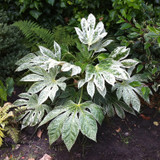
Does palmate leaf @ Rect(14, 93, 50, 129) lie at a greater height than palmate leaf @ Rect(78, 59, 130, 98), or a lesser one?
lesser

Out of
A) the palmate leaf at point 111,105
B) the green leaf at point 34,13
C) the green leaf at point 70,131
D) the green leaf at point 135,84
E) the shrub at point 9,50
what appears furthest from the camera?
the green leaf at point 34,13

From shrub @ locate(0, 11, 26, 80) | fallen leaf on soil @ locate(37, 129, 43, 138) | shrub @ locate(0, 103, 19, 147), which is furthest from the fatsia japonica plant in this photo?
shrub @ locate(0, 11, 26, 80)

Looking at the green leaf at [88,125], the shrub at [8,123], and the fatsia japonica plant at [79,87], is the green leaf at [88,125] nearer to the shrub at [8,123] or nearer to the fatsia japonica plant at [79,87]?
Answer: the fatsia japonica plant at [79,87]

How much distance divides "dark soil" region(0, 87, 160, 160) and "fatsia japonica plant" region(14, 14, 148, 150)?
245 mm

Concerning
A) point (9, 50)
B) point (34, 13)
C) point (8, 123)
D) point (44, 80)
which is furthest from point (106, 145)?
point (34, 13)

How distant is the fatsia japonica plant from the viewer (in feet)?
6.03

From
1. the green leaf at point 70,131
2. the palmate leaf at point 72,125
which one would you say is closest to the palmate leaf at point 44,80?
the palmate leaf at point 72,125

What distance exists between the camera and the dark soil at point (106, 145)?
2105mm

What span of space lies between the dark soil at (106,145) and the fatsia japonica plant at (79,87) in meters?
0.25

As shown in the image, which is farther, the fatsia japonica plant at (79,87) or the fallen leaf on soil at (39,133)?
the fallen leaf on soil at (39,133)

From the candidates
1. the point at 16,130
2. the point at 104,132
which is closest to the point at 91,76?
the point at 104,132

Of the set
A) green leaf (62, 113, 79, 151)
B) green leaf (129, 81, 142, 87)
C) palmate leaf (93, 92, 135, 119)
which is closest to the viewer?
green leaf (62, 113, 79, 151)

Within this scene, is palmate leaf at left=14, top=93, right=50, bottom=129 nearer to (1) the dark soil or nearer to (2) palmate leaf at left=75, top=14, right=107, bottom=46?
(1) the dark soil

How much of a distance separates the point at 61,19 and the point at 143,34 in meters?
1.52
